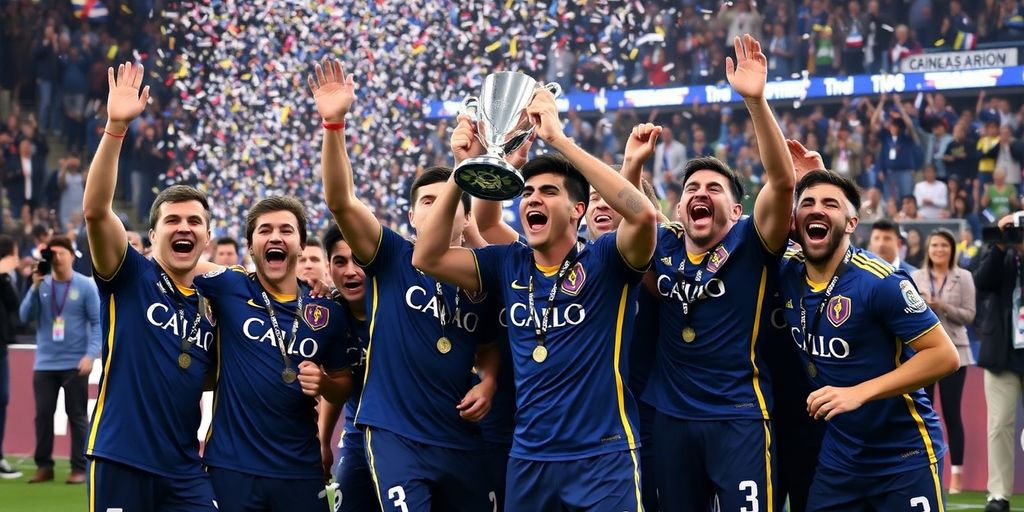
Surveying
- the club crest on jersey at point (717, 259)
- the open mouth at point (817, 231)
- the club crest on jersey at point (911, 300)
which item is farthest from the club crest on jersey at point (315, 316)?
the club crest on jersey at point (911, 300)

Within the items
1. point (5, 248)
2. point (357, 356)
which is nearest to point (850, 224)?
point (357, 356)

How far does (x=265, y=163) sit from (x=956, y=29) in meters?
10.5

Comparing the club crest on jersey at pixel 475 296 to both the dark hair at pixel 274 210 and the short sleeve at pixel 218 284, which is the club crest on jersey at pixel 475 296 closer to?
the dark hair at pixel 274 210

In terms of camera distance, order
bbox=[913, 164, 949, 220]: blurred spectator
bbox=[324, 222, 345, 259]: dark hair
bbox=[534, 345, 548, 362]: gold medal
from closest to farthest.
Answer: bbox=[534, 345, 548, 362]: gold medal, bbox=[324, 222, 345, 259]: dark hair, bbox=[913, 164, 949, 220]: blurred spectator

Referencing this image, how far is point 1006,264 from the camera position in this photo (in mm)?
9648

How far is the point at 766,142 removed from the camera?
5086mm

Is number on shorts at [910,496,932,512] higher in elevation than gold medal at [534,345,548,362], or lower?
lower

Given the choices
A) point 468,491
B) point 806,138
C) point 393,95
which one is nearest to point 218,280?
point 468,491

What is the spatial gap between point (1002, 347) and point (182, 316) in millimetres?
6410

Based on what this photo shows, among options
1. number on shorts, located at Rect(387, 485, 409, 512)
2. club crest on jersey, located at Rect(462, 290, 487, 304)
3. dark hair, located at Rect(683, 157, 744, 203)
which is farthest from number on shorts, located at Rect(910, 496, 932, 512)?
number on shorts, located at Rect(387, 485, 409, 512)

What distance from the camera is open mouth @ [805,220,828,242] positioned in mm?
5344

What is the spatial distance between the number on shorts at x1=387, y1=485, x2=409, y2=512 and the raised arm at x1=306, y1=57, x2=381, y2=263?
3.07 feet

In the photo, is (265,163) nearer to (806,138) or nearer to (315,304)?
(806,138)

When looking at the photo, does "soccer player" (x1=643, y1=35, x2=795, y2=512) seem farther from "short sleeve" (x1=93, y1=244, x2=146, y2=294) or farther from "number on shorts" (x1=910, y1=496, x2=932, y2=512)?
"short sleeve" (x1=93, y1=244, x2=146, y2=294)
